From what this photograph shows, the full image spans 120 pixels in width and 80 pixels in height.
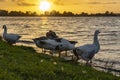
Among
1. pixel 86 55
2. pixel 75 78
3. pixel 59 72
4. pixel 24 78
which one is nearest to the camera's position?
pixel 24 78

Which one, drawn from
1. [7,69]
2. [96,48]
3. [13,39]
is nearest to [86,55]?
[96,48]

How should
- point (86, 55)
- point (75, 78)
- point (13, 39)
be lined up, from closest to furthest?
point (75, 78) → point (86, 55) → point (13, 39)

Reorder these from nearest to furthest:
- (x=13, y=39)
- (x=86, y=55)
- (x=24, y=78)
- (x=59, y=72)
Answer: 1. (x=24, y=78)
2. (x=59, y=72)
3. (x=86, y=55)
4. (x=13, y=39)

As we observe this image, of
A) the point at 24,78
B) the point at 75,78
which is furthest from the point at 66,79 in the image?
the point at 24,78

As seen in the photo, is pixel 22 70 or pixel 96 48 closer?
pixel 22 70

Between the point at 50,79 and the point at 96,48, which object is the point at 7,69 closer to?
the point at 50,79

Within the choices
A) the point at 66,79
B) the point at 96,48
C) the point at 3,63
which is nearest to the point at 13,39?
the point at 96,48

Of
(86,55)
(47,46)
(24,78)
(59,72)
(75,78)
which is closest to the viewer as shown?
(24,78)

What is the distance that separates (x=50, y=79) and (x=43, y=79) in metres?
0.24

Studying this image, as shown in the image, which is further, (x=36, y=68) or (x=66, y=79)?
(x=36, y=68)

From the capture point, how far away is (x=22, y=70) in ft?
39.2

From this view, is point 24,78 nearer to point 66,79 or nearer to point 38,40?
point 66,79

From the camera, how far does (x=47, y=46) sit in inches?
957

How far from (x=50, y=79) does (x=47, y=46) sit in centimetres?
1308
